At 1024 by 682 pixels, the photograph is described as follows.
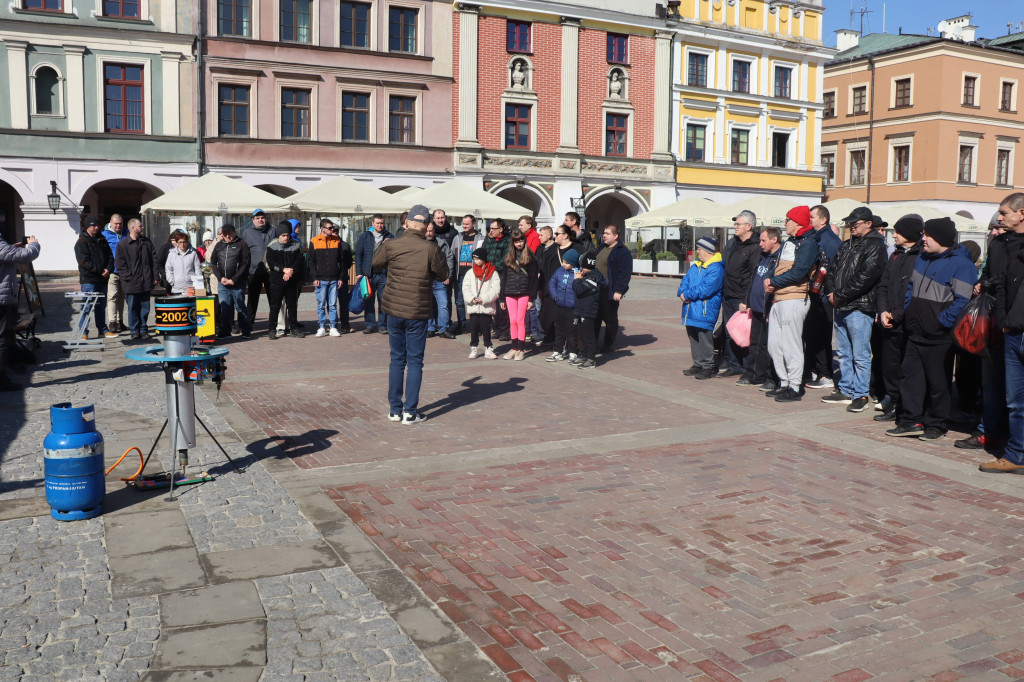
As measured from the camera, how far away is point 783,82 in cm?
4194

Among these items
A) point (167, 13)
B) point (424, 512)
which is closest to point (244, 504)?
point (424, 512)

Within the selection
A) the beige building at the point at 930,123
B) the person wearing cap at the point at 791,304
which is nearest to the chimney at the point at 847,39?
the beige building at the point at 930,123

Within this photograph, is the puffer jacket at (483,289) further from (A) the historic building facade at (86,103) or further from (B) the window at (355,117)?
(B) the window at (355,117)

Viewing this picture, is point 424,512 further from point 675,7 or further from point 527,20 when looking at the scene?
point 675,7

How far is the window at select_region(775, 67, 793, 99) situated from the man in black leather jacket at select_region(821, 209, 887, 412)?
3542cm

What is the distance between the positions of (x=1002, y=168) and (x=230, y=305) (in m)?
45.6

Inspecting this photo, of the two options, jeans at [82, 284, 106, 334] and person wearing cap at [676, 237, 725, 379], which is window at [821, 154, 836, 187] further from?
jeans at [82, 284, 106, 334]

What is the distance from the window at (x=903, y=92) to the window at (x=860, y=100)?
1.94 meters

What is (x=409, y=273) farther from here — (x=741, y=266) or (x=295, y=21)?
(x=295, y=21)

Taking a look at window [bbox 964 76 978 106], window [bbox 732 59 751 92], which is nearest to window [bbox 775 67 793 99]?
window [bbox 732 59 751 92]

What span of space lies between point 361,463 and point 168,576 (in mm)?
2357

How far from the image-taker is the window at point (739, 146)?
40.8 metres

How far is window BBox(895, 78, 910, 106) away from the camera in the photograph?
1807 inches

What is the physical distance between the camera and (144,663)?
3.66 meters
